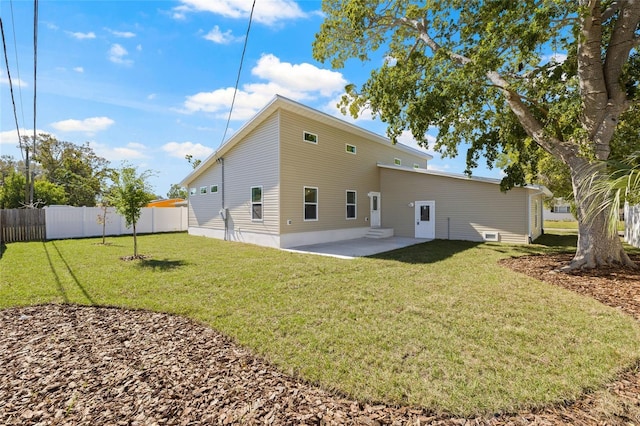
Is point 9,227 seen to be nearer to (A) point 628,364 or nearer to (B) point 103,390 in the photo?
(B) point 103,390

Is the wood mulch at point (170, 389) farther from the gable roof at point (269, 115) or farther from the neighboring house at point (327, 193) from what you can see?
the gable roof at point (269, 115)

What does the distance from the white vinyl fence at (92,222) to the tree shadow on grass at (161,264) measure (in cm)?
678

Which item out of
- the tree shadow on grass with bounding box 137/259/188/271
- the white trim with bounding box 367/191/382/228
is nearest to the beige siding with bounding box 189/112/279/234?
the tree shadow on grass with bounding box 137/259/188/271

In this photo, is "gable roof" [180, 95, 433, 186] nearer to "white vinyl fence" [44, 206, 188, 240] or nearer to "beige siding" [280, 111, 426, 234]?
"beige siding" [280, 111, 426, 234]

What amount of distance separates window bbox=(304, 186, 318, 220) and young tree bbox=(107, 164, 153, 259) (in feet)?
19.0

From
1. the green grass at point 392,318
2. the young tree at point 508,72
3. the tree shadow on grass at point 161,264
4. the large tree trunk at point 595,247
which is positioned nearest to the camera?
the green grass at point 392,318

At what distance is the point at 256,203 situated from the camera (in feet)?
41.0

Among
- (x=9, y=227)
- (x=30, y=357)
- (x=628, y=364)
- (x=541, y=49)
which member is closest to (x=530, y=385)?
(x=628, y=364)

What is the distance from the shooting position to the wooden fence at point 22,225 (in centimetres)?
1281

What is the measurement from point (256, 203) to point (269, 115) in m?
3.72

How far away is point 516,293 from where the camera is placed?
5.41 m

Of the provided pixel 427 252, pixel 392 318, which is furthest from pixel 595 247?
pixel 392 318

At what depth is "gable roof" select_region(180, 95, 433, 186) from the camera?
11.1 m

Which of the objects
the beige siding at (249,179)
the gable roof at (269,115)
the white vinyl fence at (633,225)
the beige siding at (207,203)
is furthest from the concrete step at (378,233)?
the white vinyl fence at (633,225)
